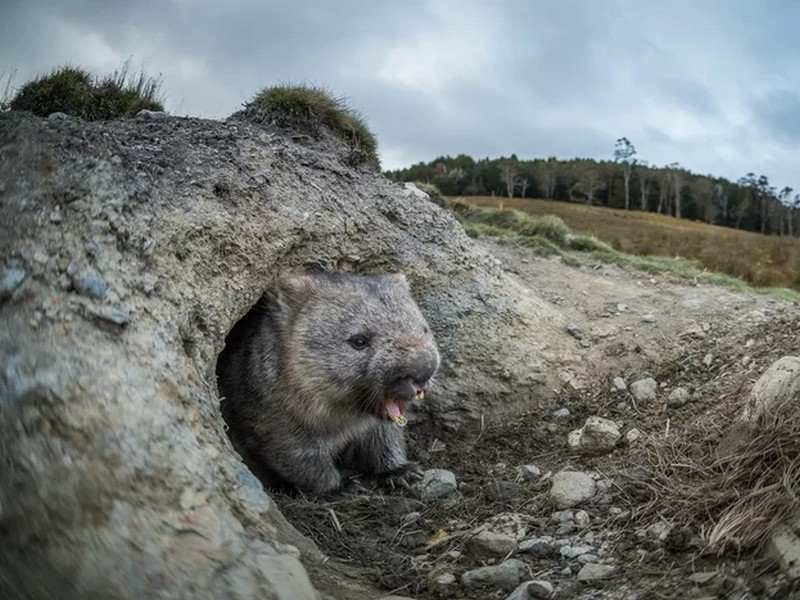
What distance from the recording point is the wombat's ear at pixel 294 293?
579 centimetres

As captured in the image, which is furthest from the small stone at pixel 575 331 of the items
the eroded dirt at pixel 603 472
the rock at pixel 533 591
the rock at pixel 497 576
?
the rock at pixel 533 591

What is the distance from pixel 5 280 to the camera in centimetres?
379

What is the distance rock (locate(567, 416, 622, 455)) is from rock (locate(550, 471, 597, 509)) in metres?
0.59

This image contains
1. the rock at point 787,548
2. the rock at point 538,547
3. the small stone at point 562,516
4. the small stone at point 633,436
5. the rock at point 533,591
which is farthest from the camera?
the small stone at point 633,436

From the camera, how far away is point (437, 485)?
564cm

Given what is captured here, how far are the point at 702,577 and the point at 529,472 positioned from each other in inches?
82.3

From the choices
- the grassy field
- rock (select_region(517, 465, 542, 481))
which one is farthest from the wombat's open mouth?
the grassy field

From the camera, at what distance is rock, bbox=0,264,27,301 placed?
12.3ft

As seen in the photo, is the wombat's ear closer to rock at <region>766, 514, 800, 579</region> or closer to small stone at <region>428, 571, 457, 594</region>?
small stone at <region>428, 571, 457, 594</region>

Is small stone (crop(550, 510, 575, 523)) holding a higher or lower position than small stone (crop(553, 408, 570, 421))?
lower

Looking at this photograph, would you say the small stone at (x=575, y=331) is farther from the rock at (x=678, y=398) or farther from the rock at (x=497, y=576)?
the rock at (x=497, y=576)

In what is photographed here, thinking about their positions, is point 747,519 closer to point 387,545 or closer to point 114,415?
point 387,545

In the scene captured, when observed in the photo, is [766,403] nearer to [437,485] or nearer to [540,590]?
[540,590]

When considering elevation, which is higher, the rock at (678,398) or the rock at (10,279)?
the rock at (10,279)
